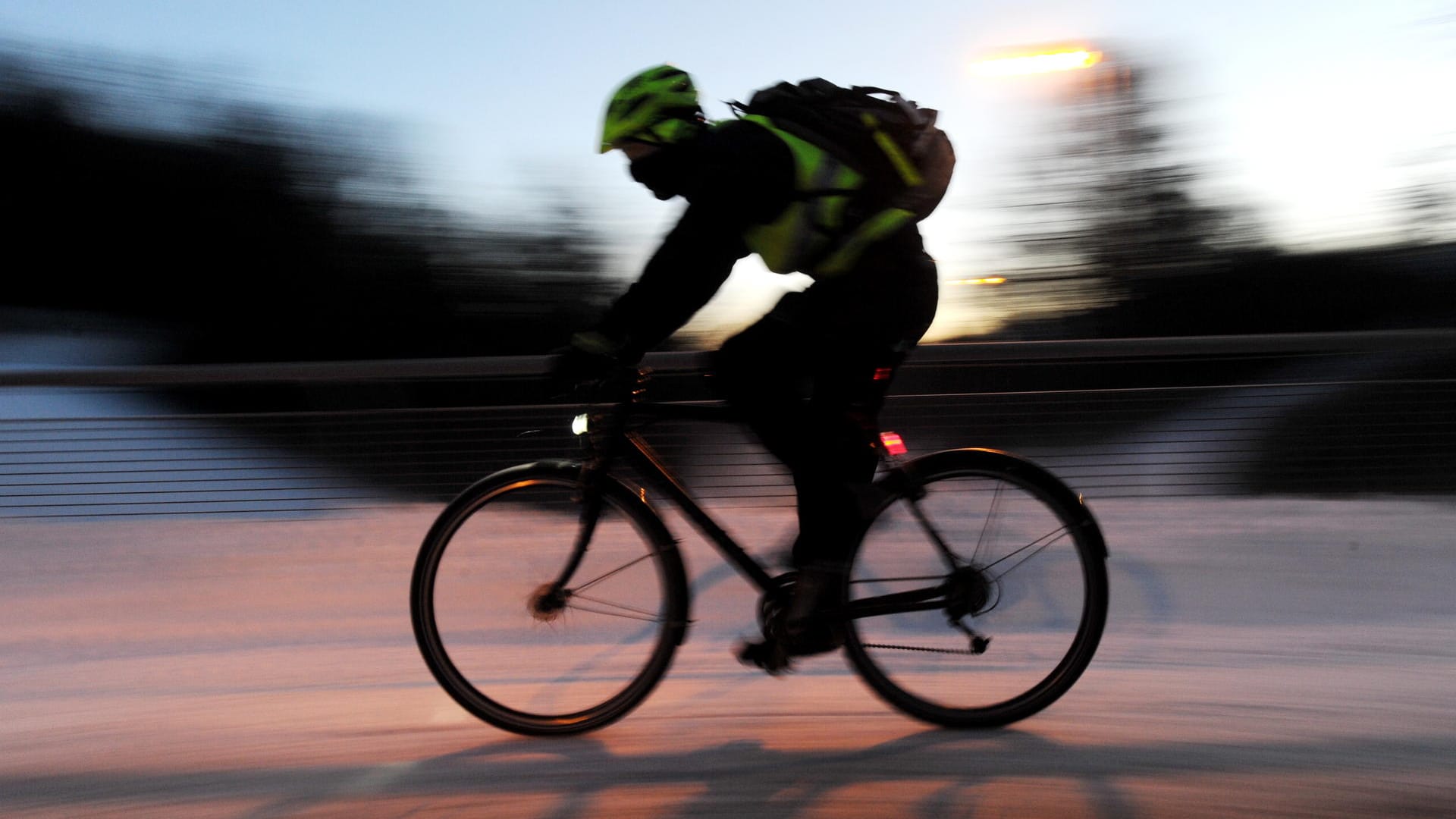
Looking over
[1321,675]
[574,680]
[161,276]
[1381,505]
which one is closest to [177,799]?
[574,680]

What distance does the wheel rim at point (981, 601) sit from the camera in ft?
Answer: 10.9

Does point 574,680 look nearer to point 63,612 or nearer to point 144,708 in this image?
point 144,708

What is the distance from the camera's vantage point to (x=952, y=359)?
4.98m

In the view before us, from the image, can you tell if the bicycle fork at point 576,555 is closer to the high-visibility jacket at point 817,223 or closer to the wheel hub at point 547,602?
the wheel hub at point 547,602

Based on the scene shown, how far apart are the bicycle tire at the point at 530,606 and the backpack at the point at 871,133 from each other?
105 cm

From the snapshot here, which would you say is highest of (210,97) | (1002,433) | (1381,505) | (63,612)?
(210,97)

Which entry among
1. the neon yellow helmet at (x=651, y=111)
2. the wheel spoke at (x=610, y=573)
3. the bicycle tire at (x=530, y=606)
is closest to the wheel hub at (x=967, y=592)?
the bicycle tire at (x=530, y=606)

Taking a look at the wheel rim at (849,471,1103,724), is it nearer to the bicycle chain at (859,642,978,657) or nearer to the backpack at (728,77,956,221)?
the bicycle chain at (859,642,978,657)

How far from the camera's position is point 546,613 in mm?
3412

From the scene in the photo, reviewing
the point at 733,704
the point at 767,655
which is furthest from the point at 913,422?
the point at 767,655

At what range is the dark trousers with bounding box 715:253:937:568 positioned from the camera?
3.14m

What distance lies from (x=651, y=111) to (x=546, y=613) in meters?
1.42

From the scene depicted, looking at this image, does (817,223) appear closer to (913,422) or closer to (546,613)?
(546,613)

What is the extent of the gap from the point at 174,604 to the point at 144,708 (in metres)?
1.16
